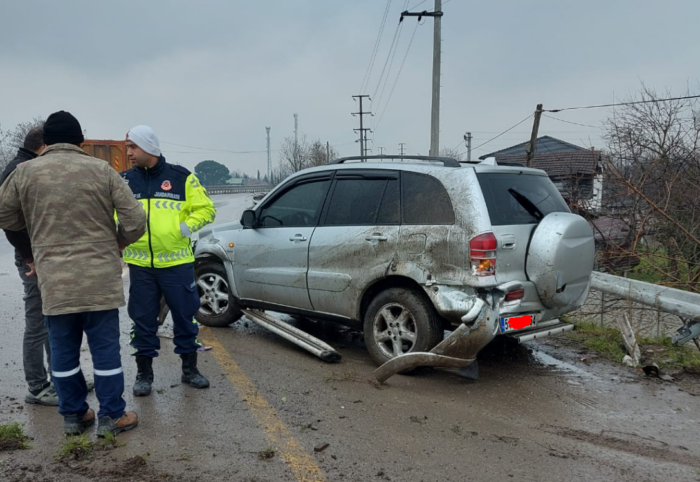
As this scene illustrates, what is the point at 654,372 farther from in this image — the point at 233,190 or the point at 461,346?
the point at 233,190

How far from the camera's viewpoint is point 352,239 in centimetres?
507

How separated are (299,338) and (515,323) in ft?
6.64

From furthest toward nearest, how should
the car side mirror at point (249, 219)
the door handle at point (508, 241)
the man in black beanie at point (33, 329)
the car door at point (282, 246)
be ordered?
1. the car side mirror at point (249, 219)
2. the car door at point (282, 246)
3. the door handle at point (508, 241)
4. the man in black beanie at point (33, 329)

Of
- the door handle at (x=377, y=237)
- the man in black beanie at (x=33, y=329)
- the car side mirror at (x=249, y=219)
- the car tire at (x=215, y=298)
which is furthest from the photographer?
the car tire at (x=215, y=298)

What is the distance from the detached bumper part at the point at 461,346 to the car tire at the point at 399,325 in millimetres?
260

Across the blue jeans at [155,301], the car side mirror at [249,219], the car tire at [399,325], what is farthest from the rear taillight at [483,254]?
the car side mirror at [249,219]

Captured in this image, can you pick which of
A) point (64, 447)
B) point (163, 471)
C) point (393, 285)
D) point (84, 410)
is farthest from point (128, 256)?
point (393, 285)

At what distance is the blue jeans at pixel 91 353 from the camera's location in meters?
3.43

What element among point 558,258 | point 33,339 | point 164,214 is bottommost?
point 33,339

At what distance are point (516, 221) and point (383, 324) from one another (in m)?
1.41

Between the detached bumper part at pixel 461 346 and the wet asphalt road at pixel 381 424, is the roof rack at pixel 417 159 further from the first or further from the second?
the wet asphalt road at pixel 381 424

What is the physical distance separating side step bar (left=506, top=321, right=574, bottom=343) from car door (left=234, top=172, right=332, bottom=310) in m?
1.96

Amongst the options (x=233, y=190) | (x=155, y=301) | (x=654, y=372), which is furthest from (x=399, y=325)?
(x=233, y=190)

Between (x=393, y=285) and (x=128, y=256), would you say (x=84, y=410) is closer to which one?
(x=128, y=256)
